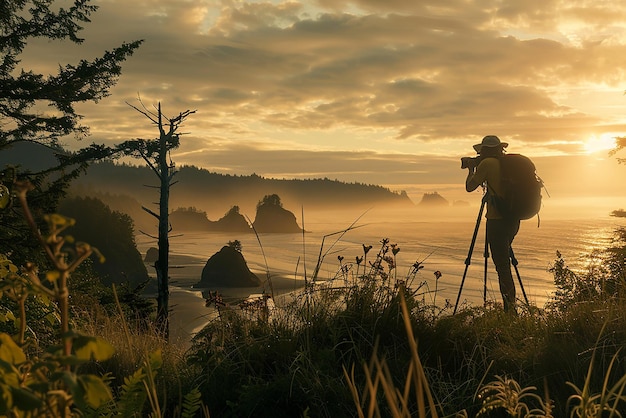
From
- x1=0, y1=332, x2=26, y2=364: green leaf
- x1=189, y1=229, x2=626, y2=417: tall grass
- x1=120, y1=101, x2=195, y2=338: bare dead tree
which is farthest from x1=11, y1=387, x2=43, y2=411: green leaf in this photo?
x1=120, y1=101, x2=195, y2=338: bare dead tree

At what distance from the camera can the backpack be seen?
912 cm

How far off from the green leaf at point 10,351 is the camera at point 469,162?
29.2 feet

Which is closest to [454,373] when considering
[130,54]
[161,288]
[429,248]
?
[130,54]

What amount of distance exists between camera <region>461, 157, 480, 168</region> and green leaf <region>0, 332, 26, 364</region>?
8888 millimetres

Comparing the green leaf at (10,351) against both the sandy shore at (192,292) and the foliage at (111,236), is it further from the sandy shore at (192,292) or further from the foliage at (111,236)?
the foliage at (111,236)

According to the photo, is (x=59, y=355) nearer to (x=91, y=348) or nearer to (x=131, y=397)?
(x=91, y=348)

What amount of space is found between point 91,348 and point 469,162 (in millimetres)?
9037

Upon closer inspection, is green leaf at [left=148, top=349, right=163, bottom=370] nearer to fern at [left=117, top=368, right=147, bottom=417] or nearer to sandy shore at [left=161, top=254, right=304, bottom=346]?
fern at [left=117, top=368, right=147, bottom=417]

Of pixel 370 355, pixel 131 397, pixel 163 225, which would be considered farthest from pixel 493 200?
pixel 163 225

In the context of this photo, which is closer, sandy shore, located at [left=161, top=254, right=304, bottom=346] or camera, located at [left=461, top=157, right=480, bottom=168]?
camera, located at [left=461, top=157, right=480, bottom=168]

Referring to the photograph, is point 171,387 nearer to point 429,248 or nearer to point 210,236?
point 429,248

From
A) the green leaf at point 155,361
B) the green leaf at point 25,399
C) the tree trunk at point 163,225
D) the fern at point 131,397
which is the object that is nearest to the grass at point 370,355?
the fern at point 131,397

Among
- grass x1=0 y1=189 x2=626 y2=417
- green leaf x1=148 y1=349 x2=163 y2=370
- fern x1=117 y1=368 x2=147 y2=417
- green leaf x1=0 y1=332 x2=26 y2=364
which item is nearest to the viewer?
green leaf x1=0 y1=332 x2=26 y2=364

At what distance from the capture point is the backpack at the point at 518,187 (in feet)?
29.9
